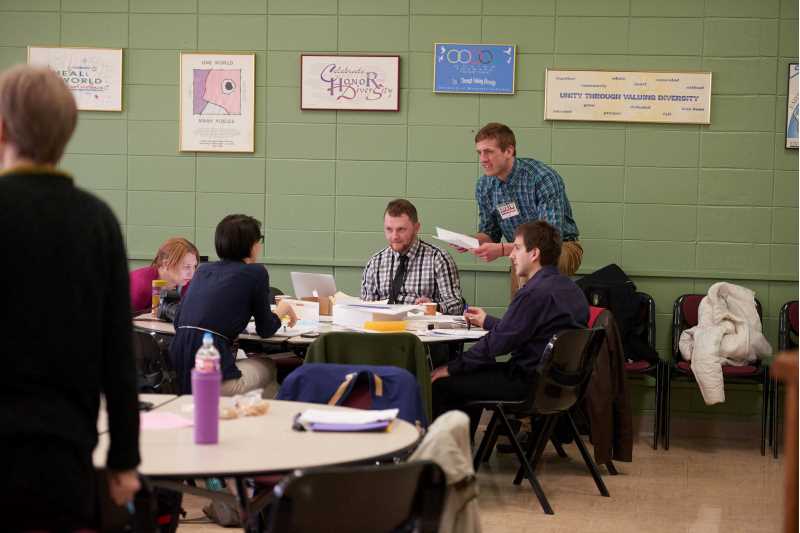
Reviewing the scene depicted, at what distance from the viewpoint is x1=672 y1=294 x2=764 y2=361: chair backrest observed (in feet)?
21.1

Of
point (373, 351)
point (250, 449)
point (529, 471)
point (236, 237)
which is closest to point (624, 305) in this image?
point (529, 471)

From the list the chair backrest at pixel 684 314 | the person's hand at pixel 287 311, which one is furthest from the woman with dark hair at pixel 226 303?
the chair backrest at pixel 684 314

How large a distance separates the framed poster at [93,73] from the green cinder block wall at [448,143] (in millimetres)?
59

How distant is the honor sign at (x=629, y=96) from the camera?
6523mm

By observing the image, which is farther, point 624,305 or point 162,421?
point 624,305

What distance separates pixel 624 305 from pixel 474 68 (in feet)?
5.78

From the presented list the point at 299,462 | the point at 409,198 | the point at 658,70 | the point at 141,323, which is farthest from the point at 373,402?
the point at 658,70

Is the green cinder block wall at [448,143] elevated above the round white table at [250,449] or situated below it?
above

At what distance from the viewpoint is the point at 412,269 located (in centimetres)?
595

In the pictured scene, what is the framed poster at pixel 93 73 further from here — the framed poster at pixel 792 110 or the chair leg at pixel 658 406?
A: the framed poster at pixel 792 110

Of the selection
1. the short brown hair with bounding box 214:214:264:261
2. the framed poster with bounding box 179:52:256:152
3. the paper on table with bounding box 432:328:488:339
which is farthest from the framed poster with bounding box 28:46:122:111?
the paper on table with bounding box 432:328:488:339

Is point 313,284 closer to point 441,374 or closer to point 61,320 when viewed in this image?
point 441,374

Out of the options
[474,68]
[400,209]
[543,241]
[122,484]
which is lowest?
[122,484]

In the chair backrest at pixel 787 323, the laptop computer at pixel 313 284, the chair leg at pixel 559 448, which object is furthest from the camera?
the chair backrest at pixel 787 323
